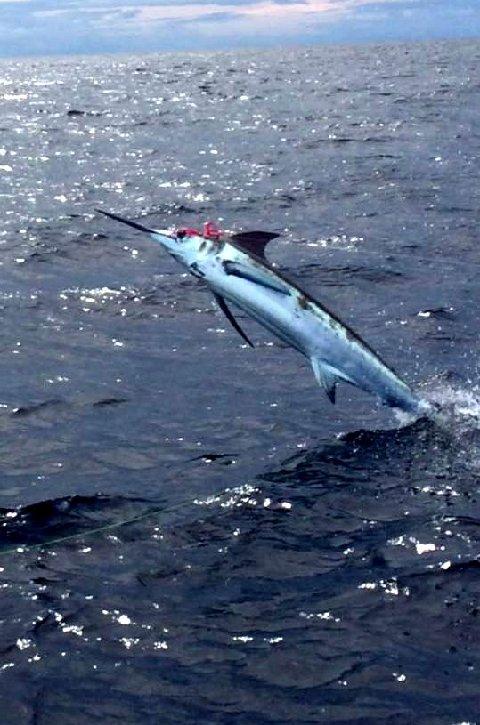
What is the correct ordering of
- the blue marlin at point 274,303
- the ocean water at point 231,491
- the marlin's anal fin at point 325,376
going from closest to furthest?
the ocean water at point 231,491, the blue marlin at point 274,303, the marlin's anal fin at point 325,376

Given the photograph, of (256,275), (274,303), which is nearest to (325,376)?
(274,303)

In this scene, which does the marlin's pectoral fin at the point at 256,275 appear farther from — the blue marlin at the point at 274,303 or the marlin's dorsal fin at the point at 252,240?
the marlin's dorsal fin at the point at 252,240

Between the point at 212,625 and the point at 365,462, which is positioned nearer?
the point at 212,625

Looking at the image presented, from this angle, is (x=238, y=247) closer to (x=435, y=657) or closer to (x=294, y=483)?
(x=294, y=483)

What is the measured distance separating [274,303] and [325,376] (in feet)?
2.91

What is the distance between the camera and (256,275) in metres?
7.90

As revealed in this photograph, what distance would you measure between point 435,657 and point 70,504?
12.0 feet

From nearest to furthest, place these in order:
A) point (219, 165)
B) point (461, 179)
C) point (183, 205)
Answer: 1. point (183, 205)
2. point (461, 179)
3. point (219, 165)

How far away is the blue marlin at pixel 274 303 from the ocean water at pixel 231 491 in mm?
1105

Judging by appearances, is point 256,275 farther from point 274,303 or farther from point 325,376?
point 325,376

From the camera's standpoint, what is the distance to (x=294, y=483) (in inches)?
370

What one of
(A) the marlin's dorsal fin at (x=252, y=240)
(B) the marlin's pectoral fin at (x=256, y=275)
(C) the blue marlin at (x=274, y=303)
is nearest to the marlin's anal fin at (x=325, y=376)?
(C) the blue marlin at (x=274, y=303)

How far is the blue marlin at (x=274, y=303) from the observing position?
780 cm

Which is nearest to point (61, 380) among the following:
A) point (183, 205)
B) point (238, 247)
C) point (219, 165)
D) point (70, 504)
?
point (70, 504)
